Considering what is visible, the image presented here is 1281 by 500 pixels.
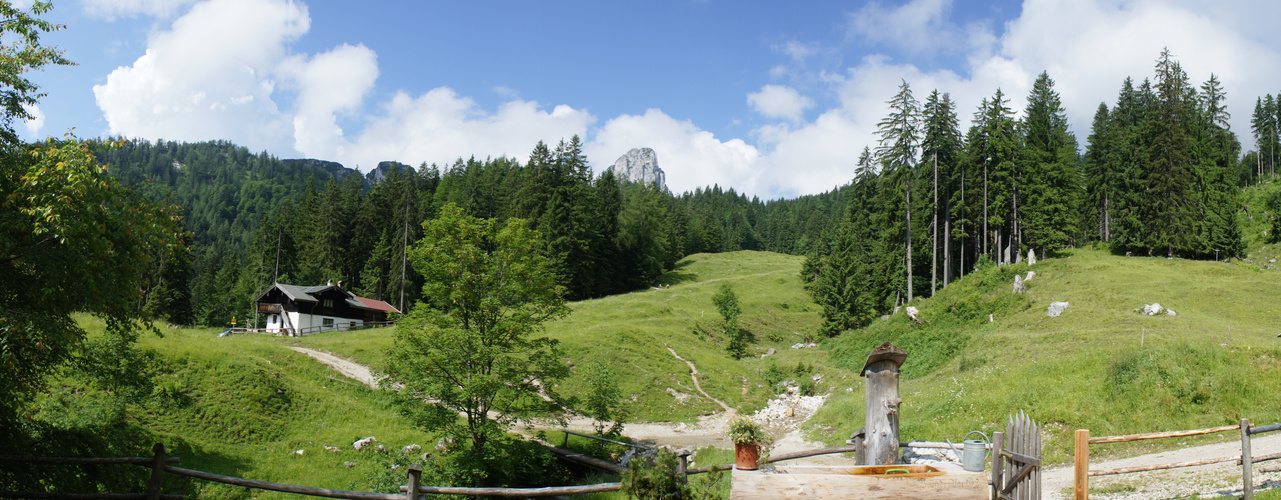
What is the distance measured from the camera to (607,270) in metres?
68.5

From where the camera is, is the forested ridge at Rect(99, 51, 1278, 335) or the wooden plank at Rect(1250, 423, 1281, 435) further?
the forested ridge at Rect(99, 51, 1278, 335)

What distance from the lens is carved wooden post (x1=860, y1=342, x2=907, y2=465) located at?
24.8ft

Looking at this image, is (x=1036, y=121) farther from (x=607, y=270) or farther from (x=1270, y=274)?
(x=607, y=270)

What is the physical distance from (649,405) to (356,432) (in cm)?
1328

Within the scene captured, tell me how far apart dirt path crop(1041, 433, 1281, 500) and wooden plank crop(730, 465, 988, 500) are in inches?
292

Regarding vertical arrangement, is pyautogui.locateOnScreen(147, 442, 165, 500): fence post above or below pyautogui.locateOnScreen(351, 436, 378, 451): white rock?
above

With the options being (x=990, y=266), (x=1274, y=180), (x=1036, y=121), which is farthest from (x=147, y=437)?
(x=1274, y=180)

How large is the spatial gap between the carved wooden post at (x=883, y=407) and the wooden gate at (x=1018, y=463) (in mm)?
1802

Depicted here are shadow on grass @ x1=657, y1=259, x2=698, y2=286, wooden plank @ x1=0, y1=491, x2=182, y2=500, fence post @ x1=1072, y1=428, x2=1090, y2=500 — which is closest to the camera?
fence post @ x1=1072, y1=428, x2=1090, y2=500

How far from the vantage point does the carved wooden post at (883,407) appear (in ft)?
24.8

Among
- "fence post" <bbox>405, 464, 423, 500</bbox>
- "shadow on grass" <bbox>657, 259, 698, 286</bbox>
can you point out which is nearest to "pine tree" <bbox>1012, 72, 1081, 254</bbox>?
"shadow on grass" <bbox>657, 259, 698, 286</bbox>

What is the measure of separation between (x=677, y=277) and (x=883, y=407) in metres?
72.5

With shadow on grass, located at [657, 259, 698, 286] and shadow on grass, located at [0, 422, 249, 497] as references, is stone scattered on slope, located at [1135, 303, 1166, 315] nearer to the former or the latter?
shadow on grass, located at [0, 422, 249, 497]

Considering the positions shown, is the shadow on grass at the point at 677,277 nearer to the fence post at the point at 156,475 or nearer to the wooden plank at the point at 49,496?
the fence post at the point at 156,475
